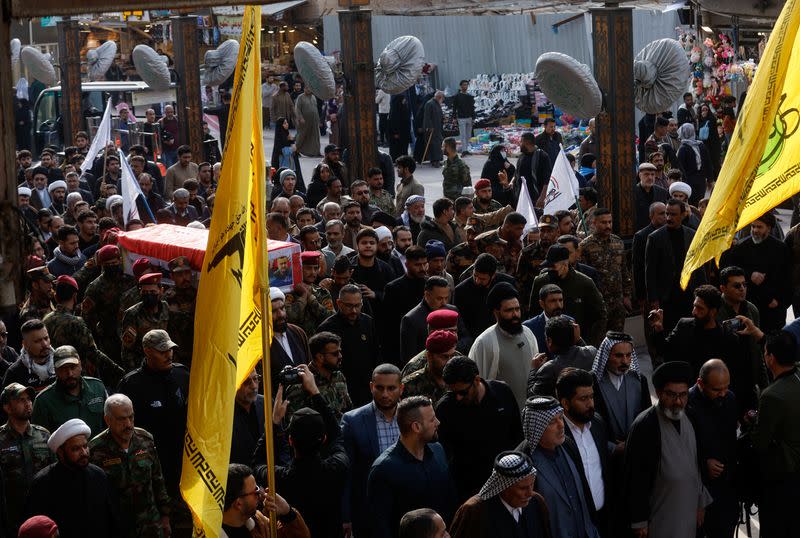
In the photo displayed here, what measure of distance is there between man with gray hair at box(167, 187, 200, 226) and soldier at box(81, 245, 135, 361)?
4.12 metres

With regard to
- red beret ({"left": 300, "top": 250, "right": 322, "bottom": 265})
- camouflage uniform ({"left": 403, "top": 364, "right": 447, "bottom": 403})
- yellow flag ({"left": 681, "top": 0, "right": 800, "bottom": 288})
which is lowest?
camouflage uniform ({"left": 403, "top": 364, "right": 447, "bottom": 403})

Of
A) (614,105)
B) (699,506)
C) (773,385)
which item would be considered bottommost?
(699,506)

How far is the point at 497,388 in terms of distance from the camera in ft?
25.2

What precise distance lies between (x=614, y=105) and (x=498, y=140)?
15751mm

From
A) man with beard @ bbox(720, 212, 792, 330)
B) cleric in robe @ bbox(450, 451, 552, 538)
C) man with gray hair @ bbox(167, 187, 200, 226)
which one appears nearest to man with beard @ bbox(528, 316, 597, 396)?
cleric in robe @ bbox(450, 451, 552, 538)

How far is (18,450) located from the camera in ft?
24.7

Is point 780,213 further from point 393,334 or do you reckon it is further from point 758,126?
point 758,126

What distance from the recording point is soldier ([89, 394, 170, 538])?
7383mm

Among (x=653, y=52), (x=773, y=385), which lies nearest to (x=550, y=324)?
(x=773, y=385)

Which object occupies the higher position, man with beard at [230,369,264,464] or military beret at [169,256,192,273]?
military beret at [169,256,192,273]

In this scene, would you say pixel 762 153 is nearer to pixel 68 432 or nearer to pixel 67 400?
pixel 68 432

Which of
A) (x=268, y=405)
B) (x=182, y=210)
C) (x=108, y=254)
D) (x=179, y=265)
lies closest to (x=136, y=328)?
(x=179, y=265)

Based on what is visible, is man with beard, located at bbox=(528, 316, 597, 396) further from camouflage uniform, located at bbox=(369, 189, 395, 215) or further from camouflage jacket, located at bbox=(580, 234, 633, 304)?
camouflage uniform, located at bbox=(369, 189, 395, 215)

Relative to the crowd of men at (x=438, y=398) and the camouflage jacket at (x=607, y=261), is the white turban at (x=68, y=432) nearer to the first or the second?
the crowd of men at (x=438, y=398)
